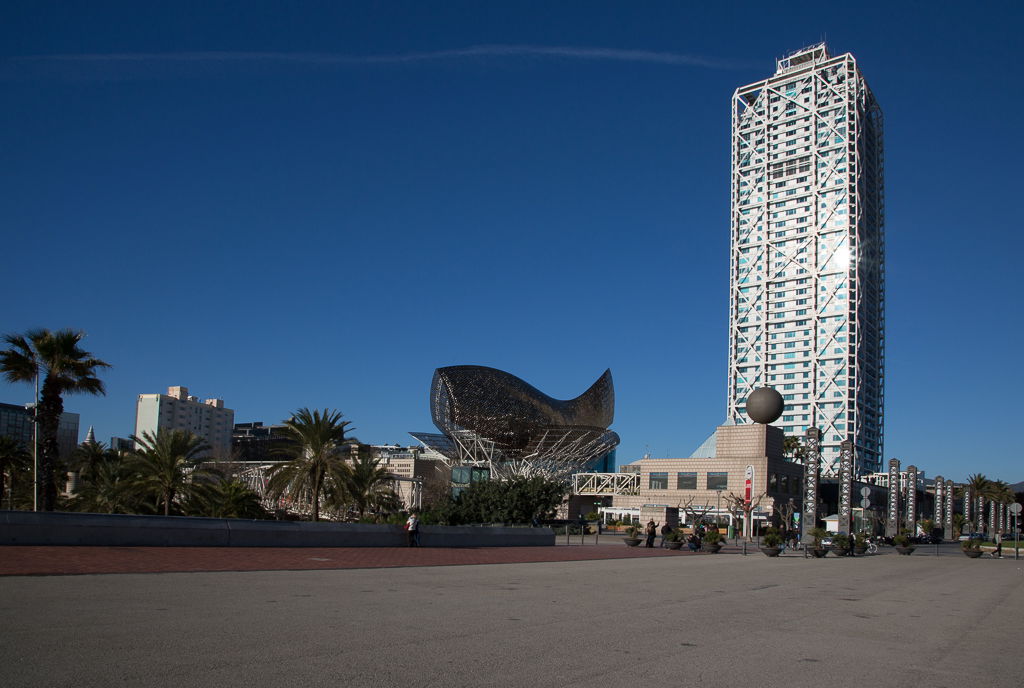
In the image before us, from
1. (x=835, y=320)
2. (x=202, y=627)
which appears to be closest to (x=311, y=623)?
(x=202, y=627)

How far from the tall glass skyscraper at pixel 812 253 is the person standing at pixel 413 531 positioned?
124156 millimetres

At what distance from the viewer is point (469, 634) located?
931 cm

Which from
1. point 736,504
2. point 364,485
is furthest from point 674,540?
point 736,504

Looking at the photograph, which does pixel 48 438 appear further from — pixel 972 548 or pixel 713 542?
pixel 972 548

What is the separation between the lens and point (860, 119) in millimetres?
152875

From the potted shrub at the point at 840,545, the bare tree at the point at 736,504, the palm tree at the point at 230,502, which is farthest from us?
the bare tree at the point at 736,504

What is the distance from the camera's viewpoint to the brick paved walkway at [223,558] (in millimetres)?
15250

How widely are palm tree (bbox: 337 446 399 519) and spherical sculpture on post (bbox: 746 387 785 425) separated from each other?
122 feet

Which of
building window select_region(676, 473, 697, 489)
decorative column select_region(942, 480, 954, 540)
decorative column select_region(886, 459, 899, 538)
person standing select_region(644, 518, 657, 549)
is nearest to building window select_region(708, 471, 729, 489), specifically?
building window select_region(676, 473, 697, 489)

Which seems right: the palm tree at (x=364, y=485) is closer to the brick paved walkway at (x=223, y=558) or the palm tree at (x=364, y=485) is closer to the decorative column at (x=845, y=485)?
the brick paved walkway at (x=223, y=558)

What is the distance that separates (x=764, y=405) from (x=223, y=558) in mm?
64519

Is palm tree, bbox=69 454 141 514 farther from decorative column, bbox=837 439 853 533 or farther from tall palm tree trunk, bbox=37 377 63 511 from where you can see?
decorative column, bbox=837 439 853 533

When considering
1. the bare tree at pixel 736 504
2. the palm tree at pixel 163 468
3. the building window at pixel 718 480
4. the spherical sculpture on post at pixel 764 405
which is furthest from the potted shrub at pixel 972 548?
the palm tree at pixel 163 468

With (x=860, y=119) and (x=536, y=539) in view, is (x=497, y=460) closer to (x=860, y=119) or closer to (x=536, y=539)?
(x=536, y=539)
